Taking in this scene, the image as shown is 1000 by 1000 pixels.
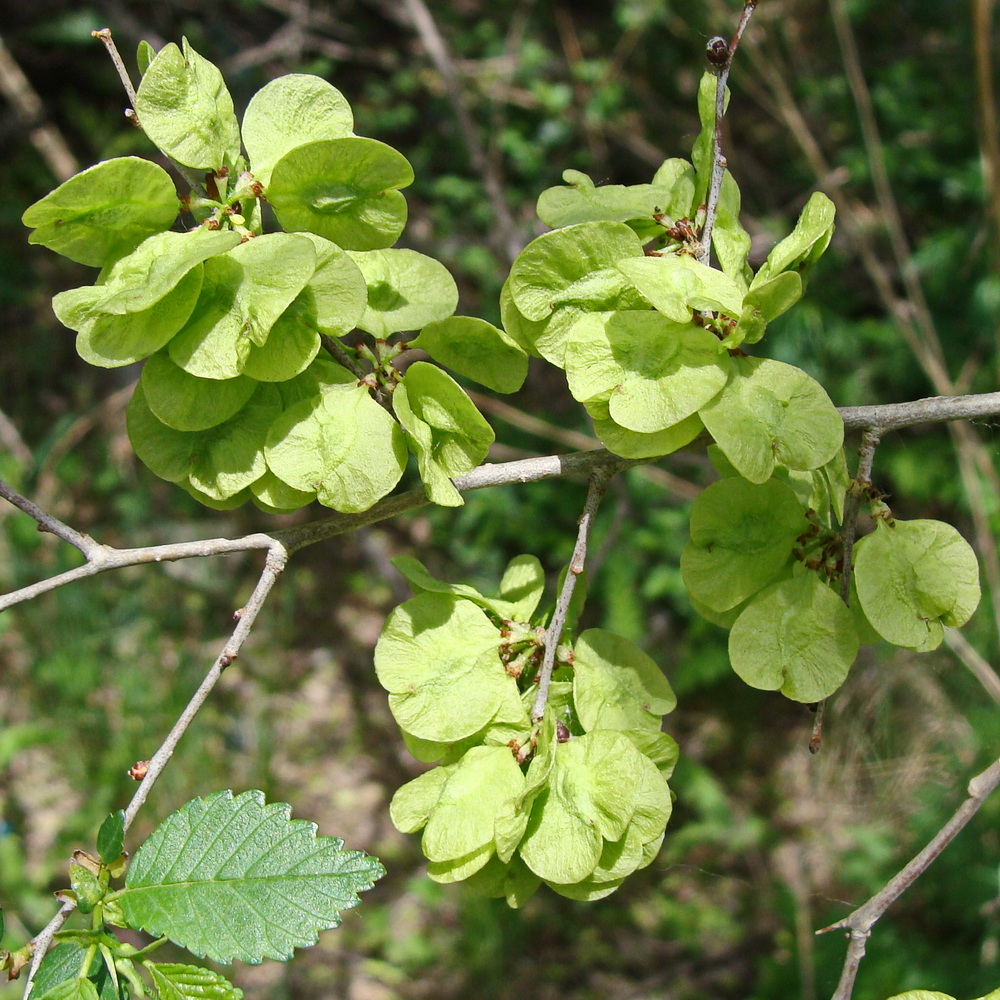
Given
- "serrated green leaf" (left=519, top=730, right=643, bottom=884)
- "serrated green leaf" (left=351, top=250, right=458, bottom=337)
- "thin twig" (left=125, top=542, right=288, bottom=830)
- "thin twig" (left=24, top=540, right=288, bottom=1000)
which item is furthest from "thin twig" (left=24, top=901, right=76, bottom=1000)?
"serrated green leaf" (left=351, top=250, right=458, bottom=337)

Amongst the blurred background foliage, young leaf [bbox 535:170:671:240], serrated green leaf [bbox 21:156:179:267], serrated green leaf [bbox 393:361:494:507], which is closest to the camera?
serrated green leaf [bbox 21:156:179:267]

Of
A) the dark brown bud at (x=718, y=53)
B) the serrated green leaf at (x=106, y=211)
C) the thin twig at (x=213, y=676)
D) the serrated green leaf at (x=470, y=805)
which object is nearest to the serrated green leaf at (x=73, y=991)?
the thin twig at (x=213, y=676)

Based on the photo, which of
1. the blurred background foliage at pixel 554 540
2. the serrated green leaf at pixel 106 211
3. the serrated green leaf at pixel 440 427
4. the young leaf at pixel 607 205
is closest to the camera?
the serrated green leaf at pixel 106 211

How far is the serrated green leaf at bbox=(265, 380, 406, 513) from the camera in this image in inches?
38.8

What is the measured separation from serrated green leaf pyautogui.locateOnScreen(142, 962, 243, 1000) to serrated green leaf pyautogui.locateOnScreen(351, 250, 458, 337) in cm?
76

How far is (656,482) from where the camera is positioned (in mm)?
3174

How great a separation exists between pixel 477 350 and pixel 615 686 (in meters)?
0.45

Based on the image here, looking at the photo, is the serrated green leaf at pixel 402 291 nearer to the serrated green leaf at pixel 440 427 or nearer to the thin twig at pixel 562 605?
the serrated green leaf at pixel 440 427

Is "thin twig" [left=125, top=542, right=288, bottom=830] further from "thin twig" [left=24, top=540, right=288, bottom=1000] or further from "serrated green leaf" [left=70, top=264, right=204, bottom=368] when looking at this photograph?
"serrated green leaf" [left=70, top=264, right=204, bottom=368]

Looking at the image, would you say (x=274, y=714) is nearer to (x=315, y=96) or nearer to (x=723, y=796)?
(x=723, y=796)

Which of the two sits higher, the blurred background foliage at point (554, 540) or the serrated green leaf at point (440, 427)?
the serrated green leaf at point (440, 427)

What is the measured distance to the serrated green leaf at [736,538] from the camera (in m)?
1.04

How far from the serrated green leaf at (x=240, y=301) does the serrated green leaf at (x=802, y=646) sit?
0.62m

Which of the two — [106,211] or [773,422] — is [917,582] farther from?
[106,211]
